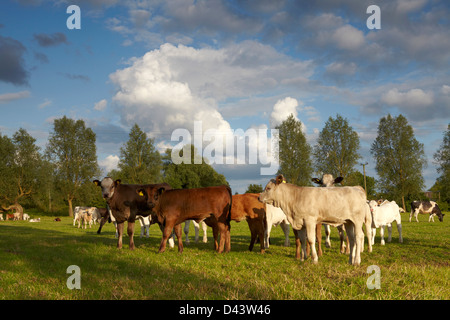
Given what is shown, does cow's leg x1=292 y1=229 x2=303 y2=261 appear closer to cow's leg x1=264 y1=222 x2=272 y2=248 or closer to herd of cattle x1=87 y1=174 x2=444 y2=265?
herd of cattle x1=87 y1=174 x2=444 y2=265

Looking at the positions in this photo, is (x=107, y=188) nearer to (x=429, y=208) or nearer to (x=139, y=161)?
(x=429, y=208)

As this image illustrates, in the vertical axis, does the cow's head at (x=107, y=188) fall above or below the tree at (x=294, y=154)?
below

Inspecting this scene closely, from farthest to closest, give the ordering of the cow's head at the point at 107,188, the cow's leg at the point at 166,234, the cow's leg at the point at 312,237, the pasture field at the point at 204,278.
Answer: the cow's head at the point at 107,188, the cow's leg at the point at 166,234, the cow's leg at the point at 312,237, the pasture field at the point at 204,278

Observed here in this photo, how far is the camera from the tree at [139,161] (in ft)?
201

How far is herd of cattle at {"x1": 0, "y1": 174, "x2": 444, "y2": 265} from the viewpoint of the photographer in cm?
885

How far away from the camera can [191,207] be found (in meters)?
11.2

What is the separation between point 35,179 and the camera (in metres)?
55.1

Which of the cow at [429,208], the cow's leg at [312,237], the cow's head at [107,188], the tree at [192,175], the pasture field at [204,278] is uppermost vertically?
the tree at [192,175]

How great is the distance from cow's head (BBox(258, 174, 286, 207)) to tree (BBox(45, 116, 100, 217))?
52554mm

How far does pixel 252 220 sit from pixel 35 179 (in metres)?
52.7

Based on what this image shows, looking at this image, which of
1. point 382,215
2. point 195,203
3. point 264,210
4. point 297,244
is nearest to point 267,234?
point 264,210

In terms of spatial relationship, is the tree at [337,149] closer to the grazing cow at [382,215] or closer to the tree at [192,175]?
the tree at [192,175]

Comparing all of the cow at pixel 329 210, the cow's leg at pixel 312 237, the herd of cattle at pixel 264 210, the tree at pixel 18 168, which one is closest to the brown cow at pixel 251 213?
the herd of cattle at pixel 264 210
